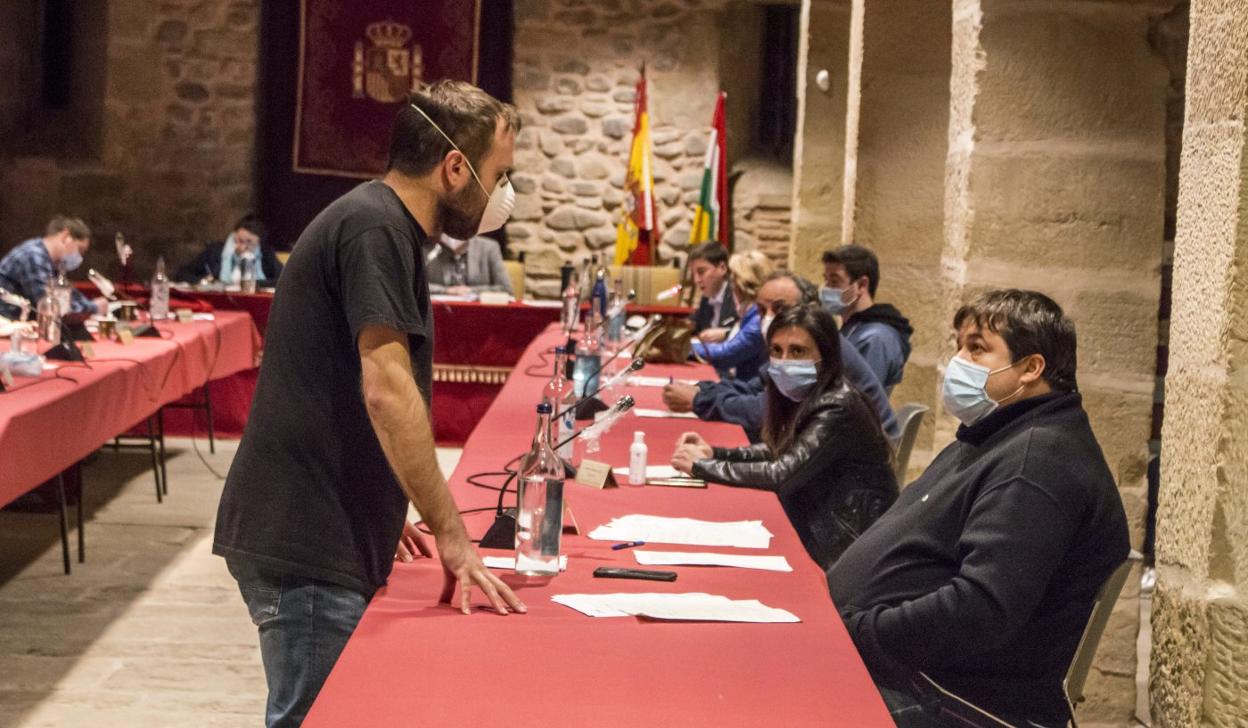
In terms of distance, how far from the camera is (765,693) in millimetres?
1935

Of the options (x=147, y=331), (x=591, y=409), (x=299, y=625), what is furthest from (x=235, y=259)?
(x=299, y=625)

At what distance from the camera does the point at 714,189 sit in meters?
10.5

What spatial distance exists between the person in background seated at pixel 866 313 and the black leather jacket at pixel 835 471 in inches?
58.5

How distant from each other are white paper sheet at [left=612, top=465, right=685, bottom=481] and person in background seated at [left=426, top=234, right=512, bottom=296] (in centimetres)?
571

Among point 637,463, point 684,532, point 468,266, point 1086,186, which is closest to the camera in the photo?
point 684,532

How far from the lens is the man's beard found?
7.73 feet

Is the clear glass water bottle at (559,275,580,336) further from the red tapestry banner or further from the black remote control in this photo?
the black remote control

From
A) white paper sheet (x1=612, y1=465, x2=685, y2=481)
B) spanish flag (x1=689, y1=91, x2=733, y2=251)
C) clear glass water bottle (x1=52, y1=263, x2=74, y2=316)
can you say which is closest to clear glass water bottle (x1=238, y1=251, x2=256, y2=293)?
clear glass water bottle (x1=52, y1=263, x2=74, y2=316)

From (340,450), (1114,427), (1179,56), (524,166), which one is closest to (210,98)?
(524,166)

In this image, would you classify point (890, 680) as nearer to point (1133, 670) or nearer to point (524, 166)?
point (1133, 670)

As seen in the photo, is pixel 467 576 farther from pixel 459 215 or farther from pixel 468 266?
pixel 468 266

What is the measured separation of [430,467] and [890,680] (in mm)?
921

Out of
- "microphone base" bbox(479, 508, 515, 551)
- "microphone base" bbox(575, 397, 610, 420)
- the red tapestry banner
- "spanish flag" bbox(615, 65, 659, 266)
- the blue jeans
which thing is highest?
the red tapestry banner

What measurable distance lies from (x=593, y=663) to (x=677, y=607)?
1.09 ft
